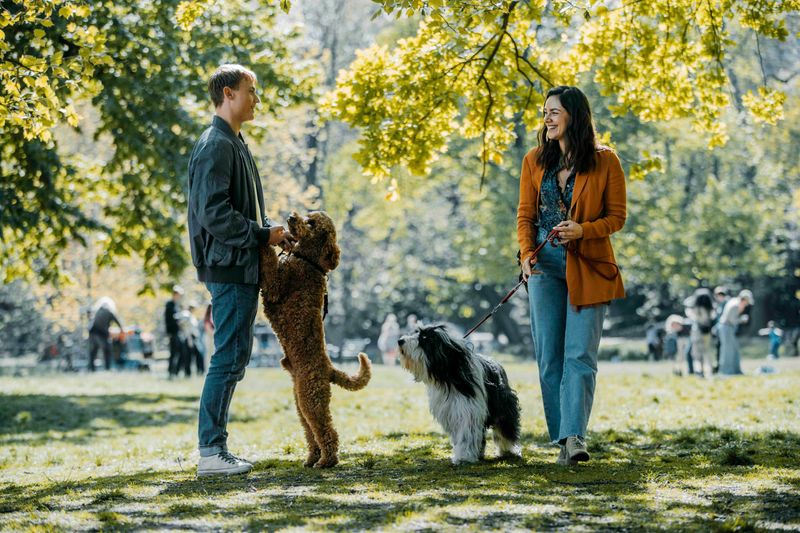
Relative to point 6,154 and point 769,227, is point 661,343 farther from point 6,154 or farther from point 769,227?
point 6,154

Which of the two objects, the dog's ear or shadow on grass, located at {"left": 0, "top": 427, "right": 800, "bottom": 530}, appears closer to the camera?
shadow on grass, located at {"left": 0, "top": 427, "right": 800, "bottom": 530}

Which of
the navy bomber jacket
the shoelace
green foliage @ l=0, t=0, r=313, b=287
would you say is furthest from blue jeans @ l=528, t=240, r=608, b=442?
green foliage @ l=0, t=0, r=313, b=287

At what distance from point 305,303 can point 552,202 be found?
175 centimetres

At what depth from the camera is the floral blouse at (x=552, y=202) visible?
642 centimetres

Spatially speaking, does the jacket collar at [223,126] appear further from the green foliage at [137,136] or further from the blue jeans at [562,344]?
the green foliage at [137,136]

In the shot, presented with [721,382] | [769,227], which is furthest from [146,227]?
[769,227]

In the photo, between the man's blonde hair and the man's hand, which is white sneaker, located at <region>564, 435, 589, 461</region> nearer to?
the man's hand

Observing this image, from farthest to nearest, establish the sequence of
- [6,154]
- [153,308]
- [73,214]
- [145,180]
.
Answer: [153,308]
[145,180]
[73,214]
[6,154]

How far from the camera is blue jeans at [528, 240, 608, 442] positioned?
6230 millimetres

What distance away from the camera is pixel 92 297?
3609cm

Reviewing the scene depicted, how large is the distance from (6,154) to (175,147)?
240 cm

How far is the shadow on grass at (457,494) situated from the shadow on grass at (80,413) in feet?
18.4

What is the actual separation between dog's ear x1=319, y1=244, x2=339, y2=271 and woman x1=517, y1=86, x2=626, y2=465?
1223mm

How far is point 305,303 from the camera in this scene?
6270mm
